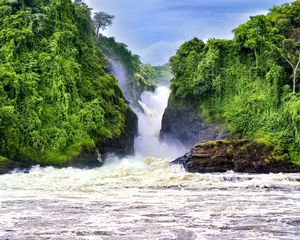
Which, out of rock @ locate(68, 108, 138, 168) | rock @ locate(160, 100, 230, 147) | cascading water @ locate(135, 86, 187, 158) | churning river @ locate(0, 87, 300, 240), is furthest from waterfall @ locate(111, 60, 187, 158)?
churning river @ locate(0, 87, 300, 240)

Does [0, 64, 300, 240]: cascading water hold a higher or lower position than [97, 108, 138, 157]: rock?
lower

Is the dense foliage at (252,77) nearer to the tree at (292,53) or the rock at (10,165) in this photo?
the tree at (292,53)

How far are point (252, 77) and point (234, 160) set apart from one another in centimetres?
1068

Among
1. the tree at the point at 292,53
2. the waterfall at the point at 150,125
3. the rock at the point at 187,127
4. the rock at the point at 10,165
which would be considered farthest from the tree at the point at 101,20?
the rock at the point at 10,165

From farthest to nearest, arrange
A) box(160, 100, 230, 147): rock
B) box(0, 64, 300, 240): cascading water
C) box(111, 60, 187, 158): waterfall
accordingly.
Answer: box(111, 60, 187, 158): waterfall, box(160, 100, 230, 147): rock, box(0, 64, 300, 240): cascading water

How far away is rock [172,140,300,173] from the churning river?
3272mm

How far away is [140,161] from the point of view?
30.6 metres

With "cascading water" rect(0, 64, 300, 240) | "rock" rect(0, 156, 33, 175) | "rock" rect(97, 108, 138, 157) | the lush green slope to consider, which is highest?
the lush green slope

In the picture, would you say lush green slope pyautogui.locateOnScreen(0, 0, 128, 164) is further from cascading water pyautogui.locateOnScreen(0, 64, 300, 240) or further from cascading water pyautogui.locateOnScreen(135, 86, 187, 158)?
cascading water pyautogui.locateOnScreen(135, 86, 187, 158)

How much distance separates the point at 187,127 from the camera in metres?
36.7

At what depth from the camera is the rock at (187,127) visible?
3328cm

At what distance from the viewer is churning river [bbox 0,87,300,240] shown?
36.2 feet

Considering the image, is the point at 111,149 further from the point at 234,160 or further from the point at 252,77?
the point at 252,77

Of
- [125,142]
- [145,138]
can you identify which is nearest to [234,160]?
[125,142]
